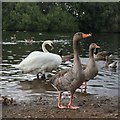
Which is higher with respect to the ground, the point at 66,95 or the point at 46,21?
the point at 46,21

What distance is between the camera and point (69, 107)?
7043 mm

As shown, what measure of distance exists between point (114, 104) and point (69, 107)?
1091mm

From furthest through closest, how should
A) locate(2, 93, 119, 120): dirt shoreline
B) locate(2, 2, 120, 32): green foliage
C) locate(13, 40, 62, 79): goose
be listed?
locate(2, 2, 120, 32): green foliage → locate(13, 40, 62, 79): goose → locate(2, 93, 119, 120): dirt shoreline

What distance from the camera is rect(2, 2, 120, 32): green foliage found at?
185 feet

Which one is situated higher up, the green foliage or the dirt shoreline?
the green foliage

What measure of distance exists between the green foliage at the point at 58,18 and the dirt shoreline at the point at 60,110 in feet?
156

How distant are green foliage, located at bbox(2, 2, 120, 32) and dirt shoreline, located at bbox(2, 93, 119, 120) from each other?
47693 mm

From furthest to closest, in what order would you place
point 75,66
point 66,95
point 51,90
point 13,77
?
point 13,77, point 51,90, point 66,95, point 75,66

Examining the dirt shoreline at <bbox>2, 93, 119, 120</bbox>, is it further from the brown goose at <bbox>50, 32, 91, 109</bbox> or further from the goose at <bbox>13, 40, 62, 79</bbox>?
the goose at <bbox>13, 40, 62, 79</bbox>

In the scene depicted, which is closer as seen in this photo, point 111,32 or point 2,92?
point 2,92

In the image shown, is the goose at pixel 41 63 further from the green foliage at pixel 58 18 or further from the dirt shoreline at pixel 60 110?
the green foliage at pixel 58 18

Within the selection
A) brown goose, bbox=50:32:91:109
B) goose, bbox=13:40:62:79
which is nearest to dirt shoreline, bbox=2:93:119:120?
brown goose, bbox=50:32:91:109

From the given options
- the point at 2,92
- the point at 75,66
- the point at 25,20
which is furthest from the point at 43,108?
the point at 25,20

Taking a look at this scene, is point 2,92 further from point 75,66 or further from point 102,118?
point 102,118
